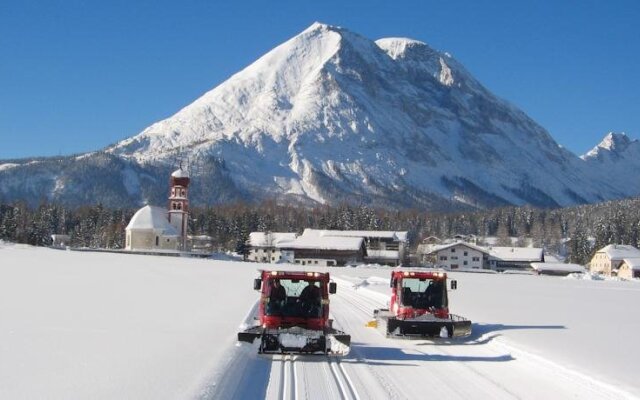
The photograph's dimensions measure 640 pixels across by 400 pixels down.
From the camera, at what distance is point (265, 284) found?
58.2ft

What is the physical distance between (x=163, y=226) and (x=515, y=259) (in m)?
66.7

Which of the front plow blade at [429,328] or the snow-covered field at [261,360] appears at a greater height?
the front plow blade at [429,328]

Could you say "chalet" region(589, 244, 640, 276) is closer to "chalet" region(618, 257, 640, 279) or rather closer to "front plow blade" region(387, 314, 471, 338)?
"chalet" region(618, 257, 640, 279)

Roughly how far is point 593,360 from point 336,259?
114609mm

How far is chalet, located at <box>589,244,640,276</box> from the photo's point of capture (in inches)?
5059

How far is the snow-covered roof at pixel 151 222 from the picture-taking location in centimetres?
12644

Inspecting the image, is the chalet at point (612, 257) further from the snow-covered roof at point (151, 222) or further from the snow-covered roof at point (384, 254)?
the snow-covered roof at point (151, 222)

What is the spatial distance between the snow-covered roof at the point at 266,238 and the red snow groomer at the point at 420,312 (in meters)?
116

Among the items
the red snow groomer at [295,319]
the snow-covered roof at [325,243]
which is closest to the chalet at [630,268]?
the snow-covered roof at [325,243]

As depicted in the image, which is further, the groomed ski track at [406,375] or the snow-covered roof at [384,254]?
the snow-covered roof at [384,254]

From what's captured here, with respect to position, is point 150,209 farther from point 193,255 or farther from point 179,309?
point 179,309

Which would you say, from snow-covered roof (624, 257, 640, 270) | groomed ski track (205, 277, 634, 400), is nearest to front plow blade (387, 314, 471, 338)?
groomed ski track (205, 277, 634, 400)

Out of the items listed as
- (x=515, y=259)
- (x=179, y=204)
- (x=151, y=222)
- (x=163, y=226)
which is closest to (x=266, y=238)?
(x=179, y=204)

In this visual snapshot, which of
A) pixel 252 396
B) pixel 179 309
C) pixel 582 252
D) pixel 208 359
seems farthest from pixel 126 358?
pixel 582 252
